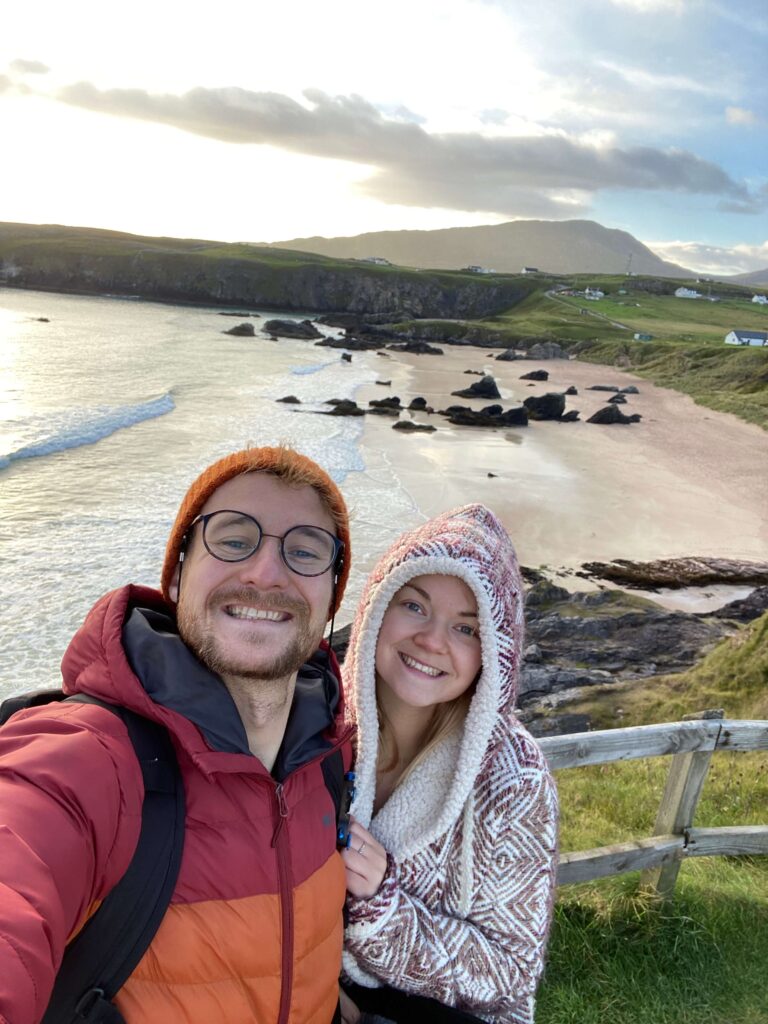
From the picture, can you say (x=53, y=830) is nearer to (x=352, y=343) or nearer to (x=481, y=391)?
(x=481, y=391)

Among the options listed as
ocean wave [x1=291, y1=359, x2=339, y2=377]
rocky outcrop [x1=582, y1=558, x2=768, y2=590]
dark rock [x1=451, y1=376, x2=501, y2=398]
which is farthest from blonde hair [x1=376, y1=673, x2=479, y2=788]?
ocean wave [x1=291, y1=359, x2=339, y2=377]

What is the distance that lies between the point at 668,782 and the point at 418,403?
33.5m

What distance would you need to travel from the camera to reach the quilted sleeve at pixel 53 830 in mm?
1345

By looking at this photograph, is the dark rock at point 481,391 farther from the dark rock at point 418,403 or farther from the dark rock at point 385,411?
the dark rock at point 385,411

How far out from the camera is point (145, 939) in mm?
1622

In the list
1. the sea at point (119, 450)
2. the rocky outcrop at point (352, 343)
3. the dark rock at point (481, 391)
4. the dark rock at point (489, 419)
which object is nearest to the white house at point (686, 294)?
the rocky outcrop at point (352, 343)

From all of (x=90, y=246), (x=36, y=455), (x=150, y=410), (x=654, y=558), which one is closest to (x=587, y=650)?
(x=654, y=558)

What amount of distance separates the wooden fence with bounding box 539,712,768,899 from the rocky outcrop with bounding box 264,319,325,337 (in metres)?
70.7

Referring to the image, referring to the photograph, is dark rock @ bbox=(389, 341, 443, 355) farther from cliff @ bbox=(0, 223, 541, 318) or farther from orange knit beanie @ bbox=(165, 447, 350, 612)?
orange knit beanie @ bbox=(165, 447, 350, 612)

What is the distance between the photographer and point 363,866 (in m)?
2.19

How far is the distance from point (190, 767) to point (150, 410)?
102ft

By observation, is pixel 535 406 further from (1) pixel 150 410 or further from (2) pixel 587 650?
(2) pixel 587 650

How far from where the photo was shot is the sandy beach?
1858cm

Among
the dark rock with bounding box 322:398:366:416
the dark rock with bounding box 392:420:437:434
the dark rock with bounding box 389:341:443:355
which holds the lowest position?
the dark rock with bounding box 392:420:437:434
